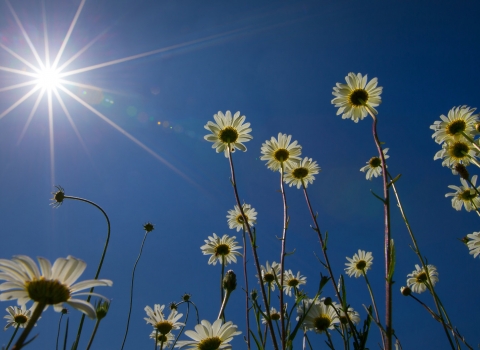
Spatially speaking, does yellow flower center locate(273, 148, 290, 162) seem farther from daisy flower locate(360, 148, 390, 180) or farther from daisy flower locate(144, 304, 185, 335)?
daisy flower locate(144, 304, 185, 335)

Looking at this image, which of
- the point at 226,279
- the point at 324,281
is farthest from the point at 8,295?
the point at 324,281

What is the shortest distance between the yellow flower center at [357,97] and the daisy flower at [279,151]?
1006 millimetres

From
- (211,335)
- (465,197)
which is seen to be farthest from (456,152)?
(211,335)

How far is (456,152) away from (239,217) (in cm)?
329

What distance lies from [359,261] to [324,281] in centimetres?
410

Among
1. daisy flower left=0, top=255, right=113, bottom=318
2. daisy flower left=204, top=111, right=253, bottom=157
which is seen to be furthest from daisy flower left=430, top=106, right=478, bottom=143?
daisy flower left=0, top=255, right=113, bottom=318

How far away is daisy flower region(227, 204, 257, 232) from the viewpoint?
17.4 feet

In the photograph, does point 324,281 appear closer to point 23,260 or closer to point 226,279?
point 226,279

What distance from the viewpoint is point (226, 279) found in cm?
251

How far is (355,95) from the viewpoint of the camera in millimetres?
3797

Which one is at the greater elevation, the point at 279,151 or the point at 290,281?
the point at 279,151

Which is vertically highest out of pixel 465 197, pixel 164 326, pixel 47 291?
pixel 465 197

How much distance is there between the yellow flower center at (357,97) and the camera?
3.73 metres

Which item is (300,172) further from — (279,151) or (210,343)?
(210,343)
